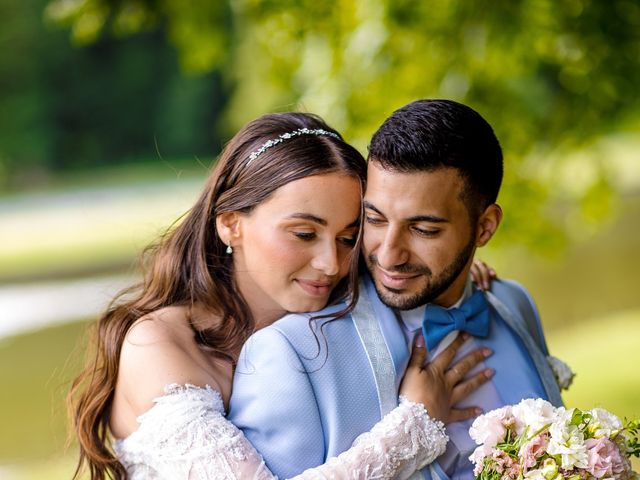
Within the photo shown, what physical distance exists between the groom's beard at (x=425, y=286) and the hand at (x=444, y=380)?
0.20m

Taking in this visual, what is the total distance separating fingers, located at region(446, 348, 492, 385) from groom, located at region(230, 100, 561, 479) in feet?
0.29

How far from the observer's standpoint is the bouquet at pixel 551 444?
8.70ft

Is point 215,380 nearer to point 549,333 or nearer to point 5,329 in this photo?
point 549,333

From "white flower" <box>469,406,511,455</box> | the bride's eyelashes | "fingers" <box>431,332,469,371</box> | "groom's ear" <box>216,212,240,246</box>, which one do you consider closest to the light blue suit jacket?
"fingers" <box>431,332,469,371</box>

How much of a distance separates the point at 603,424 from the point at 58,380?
27.2ft

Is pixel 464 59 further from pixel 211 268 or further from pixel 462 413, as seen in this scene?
pixel 462 413

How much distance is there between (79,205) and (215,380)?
2398 centimetres

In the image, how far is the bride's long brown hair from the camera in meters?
3.33

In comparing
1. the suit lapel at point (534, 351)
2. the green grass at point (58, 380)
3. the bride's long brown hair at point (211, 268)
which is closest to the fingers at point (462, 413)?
the suit lapel at point (534, 351)

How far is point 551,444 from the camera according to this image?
8.73ft

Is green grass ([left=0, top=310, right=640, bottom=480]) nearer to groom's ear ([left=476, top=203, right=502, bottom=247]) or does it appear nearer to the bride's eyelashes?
groom's ear ([left=476, top=203, right=502, bottom=247])

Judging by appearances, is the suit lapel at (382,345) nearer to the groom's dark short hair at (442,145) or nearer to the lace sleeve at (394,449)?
the lace sleeve at (394,449)

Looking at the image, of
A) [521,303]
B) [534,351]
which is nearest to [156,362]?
[534,351]

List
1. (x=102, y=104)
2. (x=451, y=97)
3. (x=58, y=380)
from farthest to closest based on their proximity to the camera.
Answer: (x=102, y=104) → (x=58, y=380) → (x=451, y=97)
